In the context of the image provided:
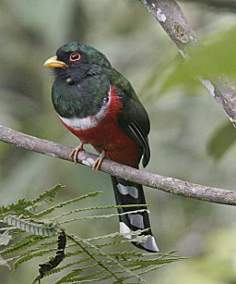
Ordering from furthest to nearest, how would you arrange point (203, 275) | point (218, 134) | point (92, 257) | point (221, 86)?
point (203, 275) → point (218, 134) → point (221, 86) → point (92, 257)

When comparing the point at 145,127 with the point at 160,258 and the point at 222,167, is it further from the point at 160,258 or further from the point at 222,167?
the point at 160,258

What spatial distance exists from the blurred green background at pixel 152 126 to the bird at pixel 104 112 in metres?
0.16

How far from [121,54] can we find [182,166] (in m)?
0.80

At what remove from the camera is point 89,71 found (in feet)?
12.0

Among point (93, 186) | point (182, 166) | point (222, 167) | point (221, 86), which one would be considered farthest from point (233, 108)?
point (222, 167)

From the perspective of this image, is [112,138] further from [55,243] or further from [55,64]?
[55,243]

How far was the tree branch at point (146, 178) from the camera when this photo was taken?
191 centimetres

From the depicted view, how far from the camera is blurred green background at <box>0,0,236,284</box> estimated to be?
3.67m

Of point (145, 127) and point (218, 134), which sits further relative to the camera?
point (145, 127)

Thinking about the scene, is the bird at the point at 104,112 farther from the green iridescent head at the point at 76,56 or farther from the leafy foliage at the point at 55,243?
the leafy foliage at the point at 55,243

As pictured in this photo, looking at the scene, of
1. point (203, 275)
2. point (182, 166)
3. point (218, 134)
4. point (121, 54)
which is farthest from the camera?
point (121, 54)

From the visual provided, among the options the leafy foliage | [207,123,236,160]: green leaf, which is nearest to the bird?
[207,123,236,160]: green leaf

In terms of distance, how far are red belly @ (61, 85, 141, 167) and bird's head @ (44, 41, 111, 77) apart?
0.97ft

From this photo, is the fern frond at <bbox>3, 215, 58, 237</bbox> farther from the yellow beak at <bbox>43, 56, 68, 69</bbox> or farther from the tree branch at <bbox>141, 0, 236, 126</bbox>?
the yellow beak at <bbox>43, 56, 68, 69</bbox>
